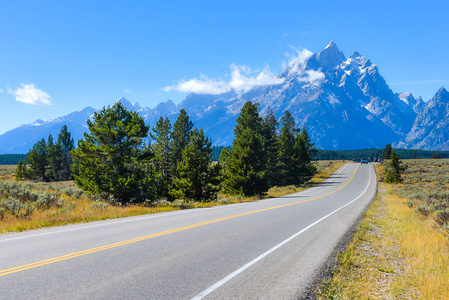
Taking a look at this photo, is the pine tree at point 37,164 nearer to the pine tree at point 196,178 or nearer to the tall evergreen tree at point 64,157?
the tall evergreen tree at point 64,157

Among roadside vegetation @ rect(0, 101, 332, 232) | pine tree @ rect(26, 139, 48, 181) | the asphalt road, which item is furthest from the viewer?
pine tree @ rect(26, 139, 48, 181)

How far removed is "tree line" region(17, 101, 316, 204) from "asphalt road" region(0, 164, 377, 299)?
1032cm

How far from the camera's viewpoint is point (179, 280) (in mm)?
4949

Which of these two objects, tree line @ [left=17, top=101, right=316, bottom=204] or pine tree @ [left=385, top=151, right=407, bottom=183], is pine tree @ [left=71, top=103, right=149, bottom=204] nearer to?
tree line @ [left=17, top=101, right=316, bottom=204]

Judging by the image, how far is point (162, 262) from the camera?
5.88m

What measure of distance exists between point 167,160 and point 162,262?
3424 cm

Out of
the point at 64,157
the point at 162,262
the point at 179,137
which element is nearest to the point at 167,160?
the point at 179,137

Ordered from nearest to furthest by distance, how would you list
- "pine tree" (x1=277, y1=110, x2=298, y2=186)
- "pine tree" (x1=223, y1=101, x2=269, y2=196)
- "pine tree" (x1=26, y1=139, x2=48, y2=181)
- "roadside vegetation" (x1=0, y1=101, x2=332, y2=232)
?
"roadside vegetation" (x1=0, y1=101, x2=332, y2=232), "pine tree" (x1=223, y1=101, x2=269, y2=196), "pine tree" (x1=277, y1=110, x2=298, y2=186), "pine tree" (x1=26, y1=139, x2=48, y2=181)

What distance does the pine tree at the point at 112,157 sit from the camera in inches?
752

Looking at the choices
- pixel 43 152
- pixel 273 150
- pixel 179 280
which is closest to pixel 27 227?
pixel 179 280

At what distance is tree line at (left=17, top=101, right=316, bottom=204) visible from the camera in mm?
19469

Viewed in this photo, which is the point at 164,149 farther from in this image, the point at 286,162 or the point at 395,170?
the point at 395,170

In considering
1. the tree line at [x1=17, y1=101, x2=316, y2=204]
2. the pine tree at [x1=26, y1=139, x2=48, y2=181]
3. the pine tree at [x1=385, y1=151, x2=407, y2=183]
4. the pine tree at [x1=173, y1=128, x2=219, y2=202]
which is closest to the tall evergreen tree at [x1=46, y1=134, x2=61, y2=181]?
the pine tree at [x1=26, y1=139, x2=48, y2=181]

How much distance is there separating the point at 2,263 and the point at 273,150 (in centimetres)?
3922
